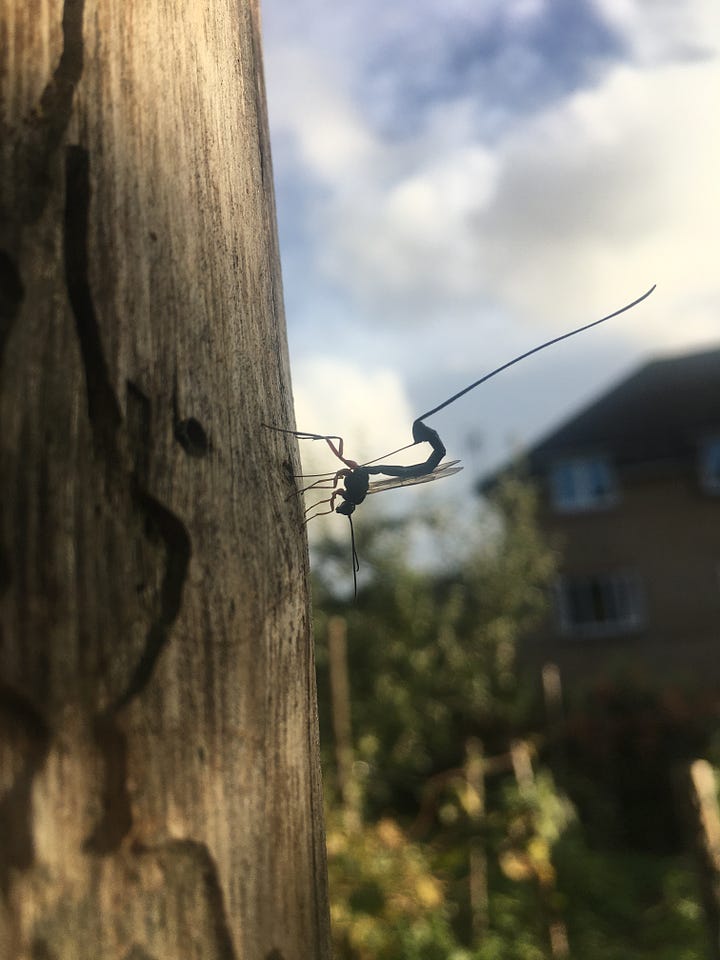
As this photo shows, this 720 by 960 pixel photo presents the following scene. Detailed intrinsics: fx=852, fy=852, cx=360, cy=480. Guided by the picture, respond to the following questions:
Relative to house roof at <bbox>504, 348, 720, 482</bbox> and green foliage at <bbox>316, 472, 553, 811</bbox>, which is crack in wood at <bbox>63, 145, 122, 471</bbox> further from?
house roof at <bbox>504, 348, 720, 482</bbox>

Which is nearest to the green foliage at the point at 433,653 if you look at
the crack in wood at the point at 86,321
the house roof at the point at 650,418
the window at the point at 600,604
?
the window at the point at 600,604

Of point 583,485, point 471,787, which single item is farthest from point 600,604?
point 471,787

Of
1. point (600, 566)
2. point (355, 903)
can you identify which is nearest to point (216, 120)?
point (355, 903)

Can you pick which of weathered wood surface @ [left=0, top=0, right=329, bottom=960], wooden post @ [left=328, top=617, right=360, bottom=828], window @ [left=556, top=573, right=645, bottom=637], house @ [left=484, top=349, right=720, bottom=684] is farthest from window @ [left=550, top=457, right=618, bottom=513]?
weathered wood surface @ [left=0, top=0, right=329, bottom=960]

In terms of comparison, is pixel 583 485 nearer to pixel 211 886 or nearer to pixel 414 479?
pixel 414 479

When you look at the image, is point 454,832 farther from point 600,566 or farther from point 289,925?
point 600,566

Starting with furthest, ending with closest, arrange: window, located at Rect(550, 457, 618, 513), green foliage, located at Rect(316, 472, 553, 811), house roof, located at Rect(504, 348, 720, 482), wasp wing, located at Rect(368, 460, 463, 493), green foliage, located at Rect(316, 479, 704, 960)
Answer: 1. window, located at Rect(550, 457, 618, 513)
2. house roof, located at Rect(504, 348, 720, 482)
3. green foliage, located at Rect(316, 472, 553, 811)
4. green foliage, located at Rect(316, 479, 704, 960)
5. wasp wing, located at Rect(368, 460, 463, 493)
